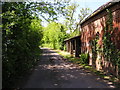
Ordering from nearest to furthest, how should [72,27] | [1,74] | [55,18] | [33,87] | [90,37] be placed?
[1,74] → [33,87] → [55,18] → [90,37] → [72,27]

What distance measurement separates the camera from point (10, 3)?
6.15 meters

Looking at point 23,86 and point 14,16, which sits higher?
point 14,16

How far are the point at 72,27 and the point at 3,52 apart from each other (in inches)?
1456

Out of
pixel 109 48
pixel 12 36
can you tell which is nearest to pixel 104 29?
pixel 109 48

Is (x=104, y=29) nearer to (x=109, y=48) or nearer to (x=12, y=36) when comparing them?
(x=109, y=48)

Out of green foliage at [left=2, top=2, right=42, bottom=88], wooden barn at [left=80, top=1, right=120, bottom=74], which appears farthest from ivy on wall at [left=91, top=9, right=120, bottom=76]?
green foliage at [left=2, top=2, right=42, bottom=88]

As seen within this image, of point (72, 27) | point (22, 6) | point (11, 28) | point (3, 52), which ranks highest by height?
point (72, 27)

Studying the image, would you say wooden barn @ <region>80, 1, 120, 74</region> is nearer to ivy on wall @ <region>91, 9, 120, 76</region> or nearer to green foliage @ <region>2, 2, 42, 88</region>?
ivy on wall @ <region>91, 9, 120, 76</region>

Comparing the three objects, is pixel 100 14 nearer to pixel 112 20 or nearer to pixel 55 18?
pixel 112 20

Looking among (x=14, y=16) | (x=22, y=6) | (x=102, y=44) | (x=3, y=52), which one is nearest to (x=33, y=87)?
(x=3, y=52)

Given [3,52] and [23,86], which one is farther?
[23,86]

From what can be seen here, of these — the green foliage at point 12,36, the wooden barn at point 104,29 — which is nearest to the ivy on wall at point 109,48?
the wooden barn at point 104,29

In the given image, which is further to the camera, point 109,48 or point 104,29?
point 104,29

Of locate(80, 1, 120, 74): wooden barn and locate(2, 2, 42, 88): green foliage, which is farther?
locate(80, 1, 120, 74): wooden barn
